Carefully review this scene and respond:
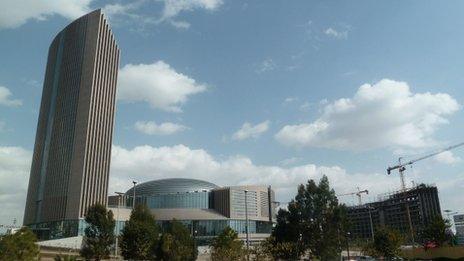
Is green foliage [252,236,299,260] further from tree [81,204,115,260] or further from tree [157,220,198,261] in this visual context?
tree [81,204,115,260]

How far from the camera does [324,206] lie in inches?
2534

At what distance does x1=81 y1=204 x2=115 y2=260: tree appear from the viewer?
187 feet

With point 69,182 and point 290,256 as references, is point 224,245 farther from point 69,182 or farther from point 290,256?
point 69,182

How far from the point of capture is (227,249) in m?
55.8

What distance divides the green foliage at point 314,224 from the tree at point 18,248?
1615 inches

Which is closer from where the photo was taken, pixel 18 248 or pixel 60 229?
pixel 18 248

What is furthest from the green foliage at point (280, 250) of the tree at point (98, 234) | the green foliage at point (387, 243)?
the green foliage at point (387, 243)

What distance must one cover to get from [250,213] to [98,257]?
135530 millimetres

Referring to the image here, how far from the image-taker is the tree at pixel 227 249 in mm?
53466

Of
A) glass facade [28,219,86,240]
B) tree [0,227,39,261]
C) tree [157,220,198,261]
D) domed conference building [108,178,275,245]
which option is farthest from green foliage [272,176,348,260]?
domed conference building [108,178,275,245]

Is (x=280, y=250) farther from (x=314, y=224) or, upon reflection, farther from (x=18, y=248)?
(x=18, y=248)

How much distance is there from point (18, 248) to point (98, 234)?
30.7 m

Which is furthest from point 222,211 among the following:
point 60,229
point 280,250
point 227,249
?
point 227,249

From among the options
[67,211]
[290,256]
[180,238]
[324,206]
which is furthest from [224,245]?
[67,211]
